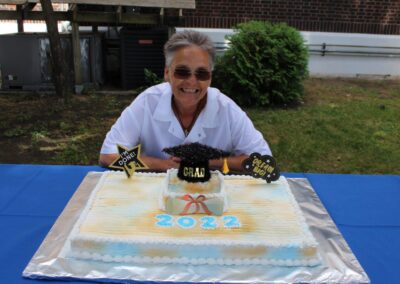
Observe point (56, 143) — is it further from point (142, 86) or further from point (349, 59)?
point (349, 59)

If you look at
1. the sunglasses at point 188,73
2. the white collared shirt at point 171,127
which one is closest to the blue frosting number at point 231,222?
the sunglasses at point 188,73

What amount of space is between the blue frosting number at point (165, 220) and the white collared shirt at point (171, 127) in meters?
0.84

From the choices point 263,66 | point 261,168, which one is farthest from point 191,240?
point 263,66

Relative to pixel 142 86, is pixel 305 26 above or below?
above

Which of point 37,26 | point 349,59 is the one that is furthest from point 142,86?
point 37,26

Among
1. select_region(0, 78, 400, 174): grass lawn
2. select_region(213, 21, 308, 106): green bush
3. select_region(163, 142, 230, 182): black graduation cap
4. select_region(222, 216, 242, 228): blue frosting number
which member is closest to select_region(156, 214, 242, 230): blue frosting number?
select_region(222, 216, 242, 228): blue frosting number

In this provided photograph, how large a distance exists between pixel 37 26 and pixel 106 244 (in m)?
14.0

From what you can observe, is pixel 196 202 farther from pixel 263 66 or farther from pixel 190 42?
pixel 263 66

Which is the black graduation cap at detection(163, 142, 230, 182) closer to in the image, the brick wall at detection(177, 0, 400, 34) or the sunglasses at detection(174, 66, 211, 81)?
the sunglasses at detection(174, 66, 211, 81)

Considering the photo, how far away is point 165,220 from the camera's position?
160cm

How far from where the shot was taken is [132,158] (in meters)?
2.02

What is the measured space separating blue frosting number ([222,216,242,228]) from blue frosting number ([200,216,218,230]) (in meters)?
0.04

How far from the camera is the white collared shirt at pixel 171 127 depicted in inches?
95.5

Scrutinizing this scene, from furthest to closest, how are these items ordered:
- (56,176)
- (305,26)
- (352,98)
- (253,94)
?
(305,26) < (352,98) < (253,94) < (56,176)
